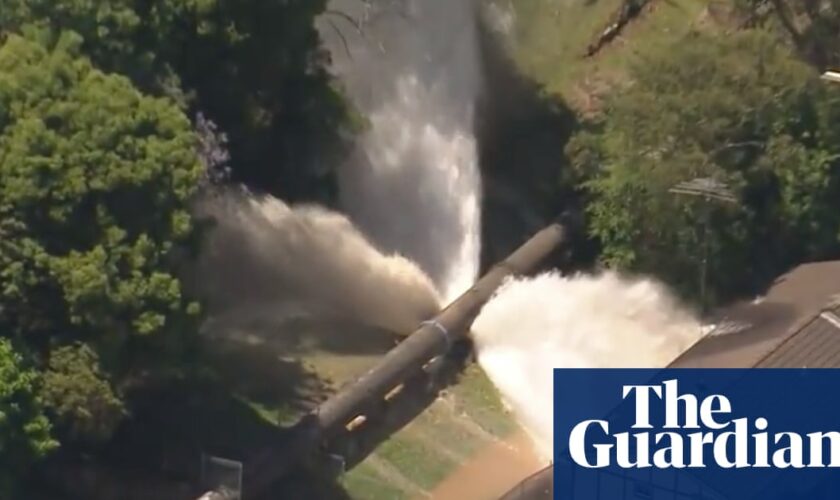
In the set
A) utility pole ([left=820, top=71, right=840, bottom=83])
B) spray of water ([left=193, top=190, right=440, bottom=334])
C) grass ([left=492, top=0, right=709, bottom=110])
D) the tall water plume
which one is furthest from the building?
grass ([left=492, top=0, right=709, bottom=110])

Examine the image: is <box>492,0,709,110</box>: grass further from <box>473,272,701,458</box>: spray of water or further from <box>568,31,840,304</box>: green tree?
<box>473,272,701,458</box>: spray of water

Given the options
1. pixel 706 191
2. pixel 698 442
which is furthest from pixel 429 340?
pixel 698 442

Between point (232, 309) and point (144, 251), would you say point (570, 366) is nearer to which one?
point (232, 309)

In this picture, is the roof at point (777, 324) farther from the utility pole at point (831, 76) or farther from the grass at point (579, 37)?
the grass at point (579, 37)

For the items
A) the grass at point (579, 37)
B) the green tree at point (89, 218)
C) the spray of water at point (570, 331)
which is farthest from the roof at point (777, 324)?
the grass at point (579, 37)

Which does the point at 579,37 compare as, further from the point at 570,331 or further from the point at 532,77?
the point at 570,331

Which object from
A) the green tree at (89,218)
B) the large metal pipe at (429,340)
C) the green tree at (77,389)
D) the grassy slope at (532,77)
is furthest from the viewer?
the large metal pipe at (429,340)
